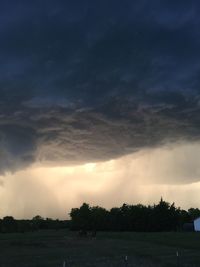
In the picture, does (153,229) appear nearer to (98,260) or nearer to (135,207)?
(135,207)

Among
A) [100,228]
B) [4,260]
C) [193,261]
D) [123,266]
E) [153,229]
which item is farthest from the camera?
[100,228]

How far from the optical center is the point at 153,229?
178 m

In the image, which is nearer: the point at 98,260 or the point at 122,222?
the point at 98,260

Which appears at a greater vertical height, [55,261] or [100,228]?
[100,228]

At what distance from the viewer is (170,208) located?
180250mm

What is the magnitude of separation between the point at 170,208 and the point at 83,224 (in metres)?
32.0

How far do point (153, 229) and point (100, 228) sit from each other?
73.5 feet

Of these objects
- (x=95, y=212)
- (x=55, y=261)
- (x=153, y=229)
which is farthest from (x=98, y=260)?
(x=95, y=212)

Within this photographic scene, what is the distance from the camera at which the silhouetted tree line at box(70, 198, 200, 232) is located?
583 ft

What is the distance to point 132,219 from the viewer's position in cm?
18125

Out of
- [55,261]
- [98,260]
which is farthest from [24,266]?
[98,260]

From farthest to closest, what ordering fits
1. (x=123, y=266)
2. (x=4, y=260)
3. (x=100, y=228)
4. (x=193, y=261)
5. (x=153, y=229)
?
(x=100, y=228)
(x=153, y=229)
(x=4, y=260)
(x=193, y=261)
(x=123, y=266)

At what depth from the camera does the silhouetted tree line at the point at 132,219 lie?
583 ft

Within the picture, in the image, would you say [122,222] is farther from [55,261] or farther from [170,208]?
[55,261]
